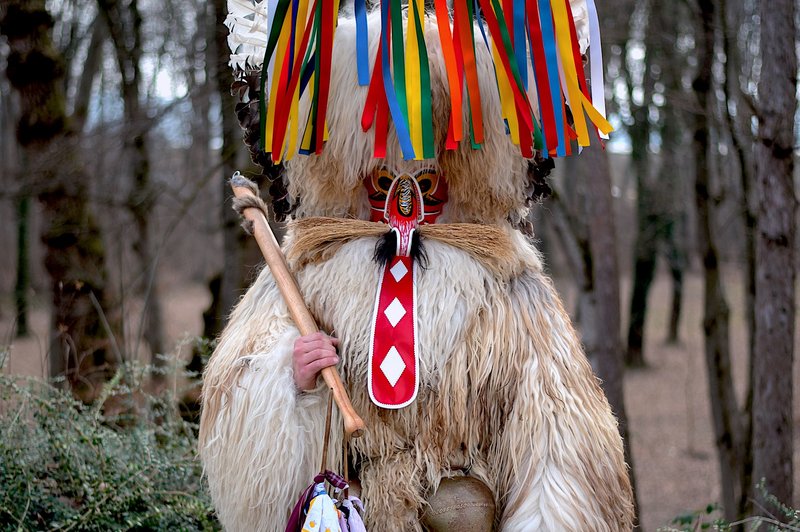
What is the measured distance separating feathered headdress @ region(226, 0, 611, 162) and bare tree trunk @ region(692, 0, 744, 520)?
9.18ft

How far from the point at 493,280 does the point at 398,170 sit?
1.28 ft

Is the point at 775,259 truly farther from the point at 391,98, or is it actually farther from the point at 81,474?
the point at 81,474

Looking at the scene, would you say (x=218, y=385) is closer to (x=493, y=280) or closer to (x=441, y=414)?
(x=441, y=414)

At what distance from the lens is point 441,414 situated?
7.13 ft

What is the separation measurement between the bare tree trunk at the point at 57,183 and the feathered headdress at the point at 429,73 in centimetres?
300

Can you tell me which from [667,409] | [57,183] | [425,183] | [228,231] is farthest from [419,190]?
[667,409]

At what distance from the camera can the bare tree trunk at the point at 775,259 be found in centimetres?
322

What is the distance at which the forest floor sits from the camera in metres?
7.25

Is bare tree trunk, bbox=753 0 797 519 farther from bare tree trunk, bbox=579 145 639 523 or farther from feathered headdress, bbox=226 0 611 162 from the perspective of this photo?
feathered headdress, bbox=226 0 611 162

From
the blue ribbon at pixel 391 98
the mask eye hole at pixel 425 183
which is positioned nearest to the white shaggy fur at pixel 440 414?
the mask eye hole at pixel 425 183

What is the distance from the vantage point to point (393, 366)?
2.14m

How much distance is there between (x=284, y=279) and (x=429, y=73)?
26.3 inches

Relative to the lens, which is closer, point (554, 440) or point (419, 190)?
point (554, 440)

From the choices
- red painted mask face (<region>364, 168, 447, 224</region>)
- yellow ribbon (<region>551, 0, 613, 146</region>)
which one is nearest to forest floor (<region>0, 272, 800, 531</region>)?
red painted mask face (<region>364, 168, 447, 224</region>)
